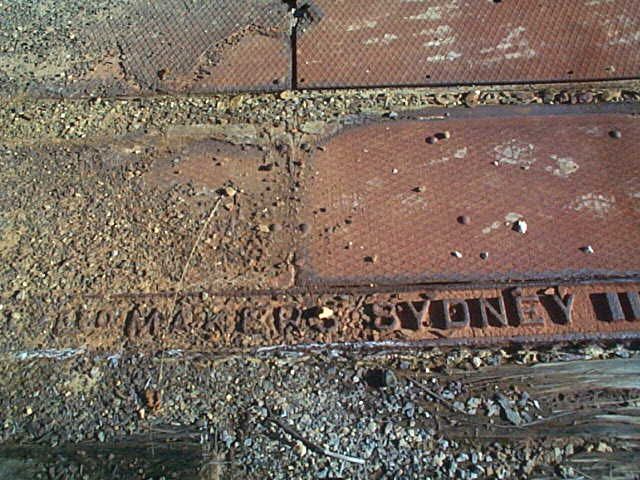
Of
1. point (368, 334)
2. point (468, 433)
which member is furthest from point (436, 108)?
point (468, 433)

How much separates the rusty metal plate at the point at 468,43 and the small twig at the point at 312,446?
53.4 inches

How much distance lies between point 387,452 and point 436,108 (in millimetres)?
1307

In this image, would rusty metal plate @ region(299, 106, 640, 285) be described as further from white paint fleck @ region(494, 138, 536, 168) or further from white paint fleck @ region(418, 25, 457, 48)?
white paint fleck @ region(418, 25, 457, 48)

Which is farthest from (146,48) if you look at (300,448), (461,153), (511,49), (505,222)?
(300,448)

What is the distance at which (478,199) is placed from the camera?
2117 millimetres

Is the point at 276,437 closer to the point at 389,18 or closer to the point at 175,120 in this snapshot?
the point at 175,120

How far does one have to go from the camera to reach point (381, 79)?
246 centimetres

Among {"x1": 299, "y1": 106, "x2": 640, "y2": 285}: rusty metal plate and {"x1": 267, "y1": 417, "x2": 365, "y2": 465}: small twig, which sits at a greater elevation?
{"x1": 299, "y1": 106, "x2": 640, "y2": 285}: rusty metal plate

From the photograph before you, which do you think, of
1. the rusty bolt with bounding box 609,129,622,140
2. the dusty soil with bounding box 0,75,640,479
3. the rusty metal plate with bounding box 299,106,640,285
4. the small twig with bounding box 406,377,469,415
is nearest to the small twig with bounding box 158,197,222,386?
the dusty soil with bounding box 0,75,640,479

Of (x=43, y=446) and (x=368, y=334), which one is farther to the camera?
(x=368, y=334)

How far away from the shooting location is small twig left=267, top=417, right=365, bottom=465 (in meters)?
1.67

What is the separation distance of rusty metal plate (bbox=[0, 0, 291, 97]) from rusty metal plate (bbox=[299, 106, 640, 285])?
583 mm

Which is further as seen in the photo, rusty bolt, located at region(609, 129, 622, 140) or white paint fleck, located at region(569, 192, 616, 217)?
rusty bolt, located at region(609, 129, 622, 140)

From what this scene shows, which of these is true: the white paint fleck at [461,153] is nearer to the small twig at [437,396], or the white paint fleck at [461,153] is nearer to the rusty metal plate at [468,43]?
the rusty metal plate at [468,43]
